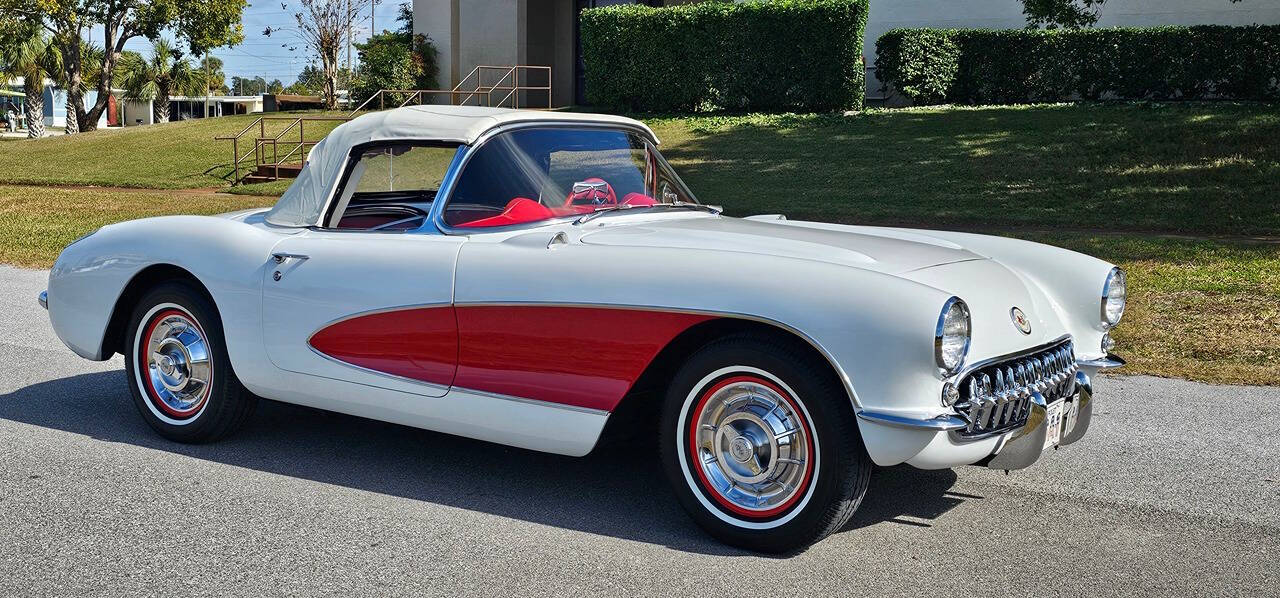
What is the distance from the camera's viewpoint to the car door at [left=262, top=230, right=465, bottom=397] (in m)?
4.71

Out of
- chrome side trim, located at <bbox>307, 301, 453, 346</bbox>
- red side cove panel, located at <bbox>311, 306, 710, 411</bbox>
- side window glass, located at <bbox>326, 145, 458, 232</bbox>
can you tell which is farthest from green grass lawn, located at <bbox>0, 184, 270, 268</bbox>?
red side cove panel, located at <bbox>311, 306, 710, 411</bbox>

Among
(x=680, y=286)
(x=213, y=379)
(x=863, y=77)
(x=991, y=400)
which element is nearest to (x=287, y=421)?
(x=213, y=379)

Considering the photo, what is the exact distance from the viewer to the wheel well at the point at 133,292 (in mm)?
5551

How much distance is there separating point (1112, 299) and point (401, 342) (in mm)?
2861

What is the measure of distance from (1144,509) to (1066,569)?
810 millimetres

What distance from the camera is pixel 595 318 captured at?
4305 mm

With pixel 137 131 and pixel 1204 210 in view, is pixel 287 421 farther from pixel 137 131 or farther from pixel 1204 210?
pixel 137 131

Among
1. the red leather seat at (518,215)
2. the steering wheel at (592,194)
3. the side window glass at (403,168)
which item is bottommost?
the red leather seat at (518,215)

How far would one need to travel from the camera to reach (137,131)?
32.0m

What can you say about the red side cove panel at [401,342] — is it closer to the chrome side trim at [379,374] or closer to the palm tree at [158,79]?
the chrome side trim at [379,374]

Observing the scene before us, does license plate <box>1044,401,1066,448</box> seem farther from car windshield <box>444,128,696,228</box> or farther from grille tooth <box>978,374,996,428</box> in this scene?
car windshield <box>444,128,696,228</box>

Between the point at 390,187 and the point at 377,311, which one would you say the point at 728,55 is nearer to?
the point at 390,187

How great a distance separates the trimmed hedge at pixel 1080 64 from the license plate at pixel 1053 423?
19.6 m

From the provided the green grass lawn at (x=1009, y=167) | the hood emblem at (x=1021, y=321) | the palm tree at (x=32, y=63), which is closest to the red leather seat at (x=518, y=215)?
the hood emblem at (x=1021, y=321)
